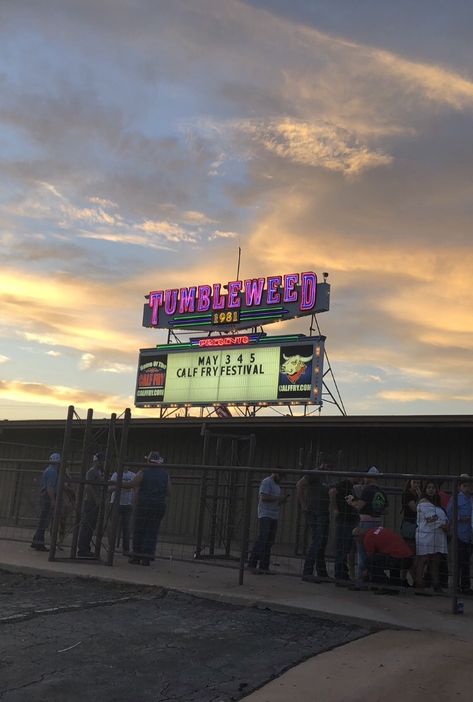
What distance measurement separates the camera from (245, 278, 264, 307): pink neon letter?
2638cm

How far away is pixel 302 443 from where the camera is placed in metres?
17.8

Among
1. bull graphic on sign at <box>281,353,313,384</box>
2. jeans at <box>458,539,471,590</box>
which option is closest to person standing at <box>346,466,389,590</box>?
jeans at <box>458,539,471,590</box>

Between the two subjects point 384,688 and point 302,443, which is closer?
point 384,688

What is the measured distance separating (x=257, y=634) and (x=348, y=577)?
395cm

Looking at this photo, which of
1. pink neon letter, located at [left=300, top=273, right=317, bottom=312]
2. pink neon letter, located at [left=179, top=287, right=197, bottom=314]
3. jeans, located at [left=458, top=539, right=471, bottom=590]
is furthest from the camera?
pink neon letter, located at [left=179, top=287, right=197, bottom=314]

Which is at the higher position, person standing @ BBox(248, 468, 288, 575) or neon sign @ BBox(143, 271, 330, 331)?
neon sign @ BBox(143, 271, 330, 331)

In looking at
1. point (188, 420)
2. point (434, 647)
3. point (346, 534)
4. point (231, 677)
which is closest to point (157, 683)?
point (231, 677)

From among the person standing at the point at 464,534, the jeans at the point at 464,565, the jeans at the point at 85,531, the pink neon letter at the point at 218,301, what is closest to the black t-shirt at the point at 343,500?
the person standing at the point at 464,534

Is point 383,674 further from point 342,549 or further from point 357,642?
point 342,549

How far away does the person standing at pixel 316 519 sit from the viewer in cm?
981

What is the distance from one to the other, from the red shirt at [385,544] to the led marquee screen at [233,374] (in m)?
14.2

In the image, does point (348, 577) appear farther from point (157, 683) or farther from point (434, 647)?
point (157, 683)

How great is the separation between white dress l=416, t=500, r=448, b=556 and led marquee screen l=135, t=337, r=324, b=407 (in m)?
Result: 14.2

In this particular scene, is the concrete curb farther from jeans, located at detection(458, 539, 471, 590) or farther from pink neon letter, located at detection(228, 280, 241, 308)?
pink neon letter, located at detection(228, 280, 241, 308)
